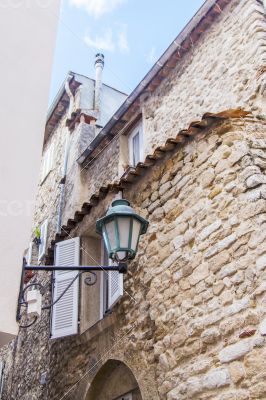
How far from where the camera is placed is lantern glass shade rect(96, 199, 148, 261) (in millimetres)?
4316

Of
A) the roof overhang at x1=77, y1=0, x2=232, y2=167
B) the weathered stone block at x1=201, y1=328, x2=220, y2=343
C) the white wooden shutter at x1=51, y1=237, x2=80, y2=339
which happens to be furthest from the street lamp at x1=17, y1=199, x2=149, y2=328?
the roof overhang at x1=77, y1=0, x2=232, y2=167

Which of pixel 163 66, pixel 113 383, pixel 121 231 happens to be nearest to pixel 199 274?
pixel 121 231

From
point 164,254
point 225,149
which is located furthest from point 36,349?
point 225,149

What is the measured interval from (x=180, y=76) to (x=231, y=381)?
4.82m

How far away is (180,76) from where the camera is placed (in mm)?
7398

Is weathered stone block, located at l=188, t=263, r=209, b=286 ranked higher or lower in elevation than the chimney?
lower

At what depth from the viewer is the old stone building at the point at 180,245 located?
13.9 feet

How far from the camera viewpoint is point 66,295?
6816 mm

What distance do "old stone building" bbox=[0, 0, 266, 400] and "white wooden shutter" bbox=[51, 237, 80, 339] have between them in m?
0.02

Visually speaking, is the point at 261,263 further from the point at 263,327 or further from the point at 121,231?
the point at 121,231

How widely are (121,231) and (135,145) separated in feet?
13.9

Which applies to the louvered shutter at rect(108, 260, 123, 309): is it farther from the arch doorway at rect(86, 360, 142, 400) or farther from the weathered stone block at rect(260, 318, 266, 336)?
the weathered stone block at rect(260, 318, 266, 336)

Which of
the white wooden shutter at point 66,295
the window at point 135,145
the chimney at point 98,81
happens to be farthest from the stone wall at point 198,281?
the chimney at point 98,81

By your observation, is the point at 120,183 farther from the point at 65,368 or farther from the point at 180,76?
the point at 65,368
